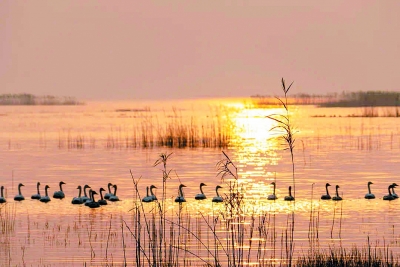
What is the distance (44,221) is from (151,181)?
357 inches

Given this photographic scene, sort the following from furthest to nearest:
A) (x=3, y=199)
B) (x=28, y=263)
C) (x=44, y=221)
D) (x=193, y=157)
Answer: (x=193, y=157) → (x=3, y=199) → (x=44, y=221) → (x=28, y=263)

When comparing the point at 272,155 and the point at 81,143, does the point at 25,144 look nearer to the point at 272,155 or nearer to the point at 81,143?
the point at 81,143

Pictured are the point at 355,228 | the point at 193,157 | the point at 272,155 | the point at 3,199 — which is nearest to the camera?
the point at 355,228

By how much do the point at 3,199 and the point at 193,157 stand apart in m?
14.7

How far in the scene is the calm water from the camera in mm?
15320

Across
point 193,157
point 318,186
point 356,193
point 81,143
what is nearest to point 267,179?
point 318,186

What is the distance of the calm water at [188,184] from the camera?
1532 centimetres

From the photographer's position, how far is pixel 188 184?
85.7ft

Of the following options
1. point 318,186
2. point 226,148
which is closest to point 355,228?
point 318,186

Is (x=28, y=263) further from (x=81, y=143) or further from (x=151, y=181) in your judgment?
(x=81, y=143)

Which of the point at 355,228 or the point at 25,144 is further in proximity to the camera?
the point at 25,144

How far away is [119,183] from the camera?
26359 millimetres

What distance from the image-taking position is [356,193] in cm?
2347

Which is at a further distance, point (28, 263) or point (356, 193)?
point (356, 193)
